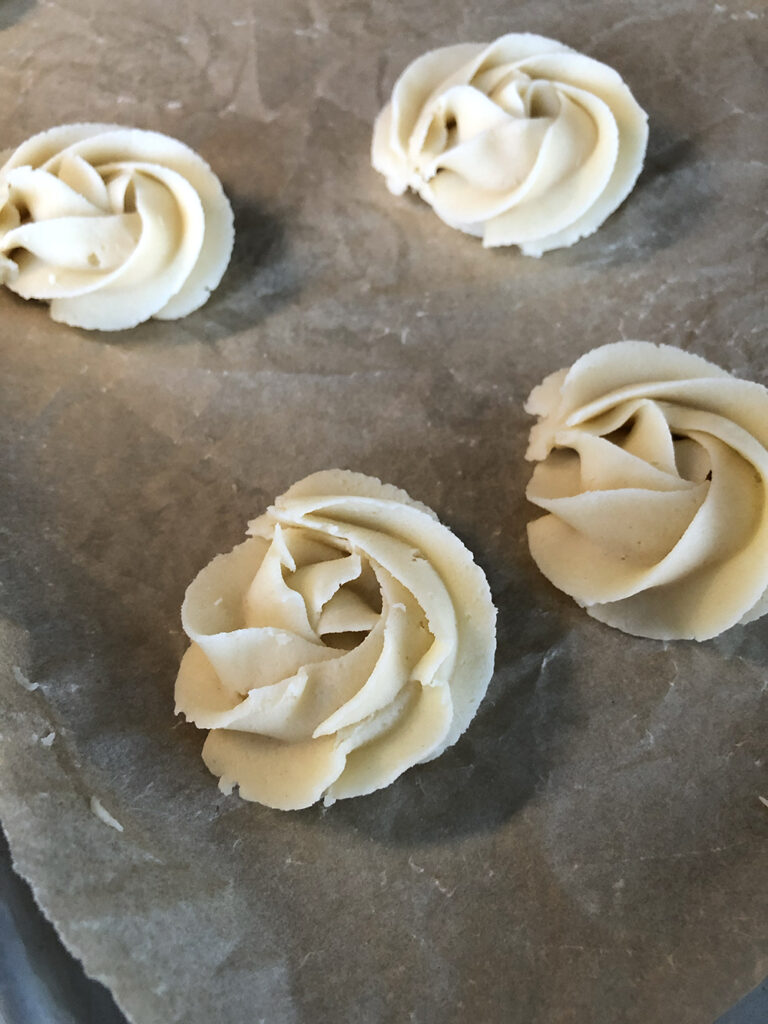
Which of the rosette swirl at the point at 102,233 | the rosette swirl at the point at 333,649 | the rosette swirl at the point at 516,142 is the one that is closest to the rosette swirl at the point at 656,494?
the rosette swirl at the point at 333,649

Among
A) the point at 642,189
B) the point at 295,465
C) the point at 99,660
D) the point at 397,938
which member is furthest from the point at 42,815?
the point at 642,189

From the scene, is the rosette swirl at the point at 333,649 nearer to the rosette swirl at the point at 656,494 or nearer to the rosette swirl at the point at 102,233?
the rosette swirl at the point at 656,494

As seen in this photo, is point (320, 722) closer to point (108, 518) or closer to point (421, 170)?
point (108, 518)

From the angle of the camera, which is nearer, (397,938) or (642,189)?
(397,938)

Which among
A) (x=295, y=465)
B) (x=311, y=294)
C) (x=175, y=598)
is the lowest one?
(x=175, y=598)

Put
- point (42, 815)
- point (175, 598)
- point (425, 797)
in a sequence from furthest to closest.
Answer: point (175, 598), point (425, 797), point (42, 815)

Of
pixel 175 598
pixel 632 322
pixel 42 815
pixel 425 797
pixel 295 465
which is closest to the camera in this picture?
pixel 42 815

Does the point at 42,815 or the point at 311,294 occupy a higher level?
the point at 311,294
